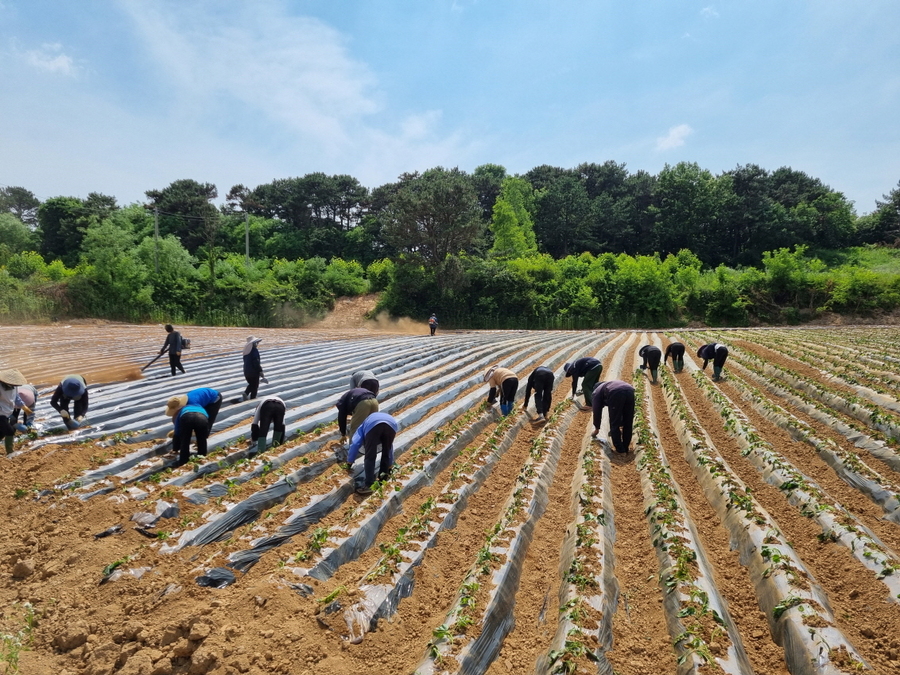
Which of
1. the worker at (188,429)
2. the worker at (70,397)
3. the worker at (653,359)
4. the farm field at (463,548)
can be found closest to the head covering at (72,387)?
the worker at (70,397)

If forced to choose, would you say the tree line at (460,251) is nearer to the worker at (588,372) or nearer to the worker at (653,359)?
the worker at (653,359)

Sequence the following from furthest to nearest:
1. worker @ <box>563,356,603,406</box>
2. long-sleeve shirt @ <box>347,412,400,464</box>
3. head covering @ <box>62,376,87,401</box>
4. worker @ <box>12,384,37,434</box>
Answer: worker @ <box>563,356,603,406</box>
head covering @ <box>62,376,87,401</box>
worker @ <box>12,384,37,434</box>
long-sleeve shirt @ <box>347,412,400,464</box>

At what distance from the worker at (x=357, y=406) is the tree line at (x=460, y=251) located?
101ft

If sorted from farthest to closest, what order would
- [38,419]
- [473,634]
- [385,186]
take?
1. [385,186]
2. [38,419]
3. [473,634]

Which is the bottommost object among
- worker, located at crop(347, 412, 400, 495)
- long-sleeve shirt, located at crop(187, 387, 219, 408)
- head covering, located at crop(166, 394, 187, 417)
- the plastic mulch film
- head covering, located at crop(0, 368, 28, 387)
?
the plastic mulch film

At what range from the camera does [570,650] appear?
329 centimetres

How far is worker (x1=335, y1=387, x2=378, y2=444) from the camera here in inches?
264

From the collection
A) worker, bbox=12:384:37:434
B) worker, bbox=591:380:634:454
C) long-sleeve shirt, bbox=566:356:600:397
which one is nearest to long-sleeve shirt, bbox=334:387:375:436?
worker, bbox=591:380:634:454

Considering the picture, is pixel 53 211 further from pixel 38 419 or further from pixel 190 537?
pixel 190 537

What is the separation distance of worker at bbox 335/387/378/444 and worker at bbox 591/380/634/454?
3.84 metres

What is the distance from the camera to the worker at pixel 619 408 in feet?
24.2

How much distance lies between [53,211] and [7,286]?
23844 millimetres

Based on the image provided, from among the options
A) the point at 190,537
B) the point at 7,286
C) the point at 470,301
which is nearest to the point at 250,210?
the point at 7,286

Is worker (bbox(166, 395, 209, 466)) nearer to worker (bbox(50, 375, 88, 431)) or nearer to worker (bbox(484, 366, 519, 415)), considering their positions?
worker (bbox(50, 375, 88, 431))
